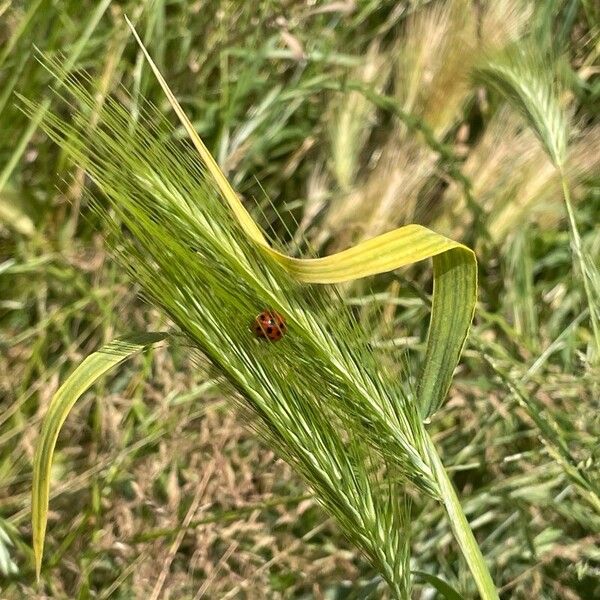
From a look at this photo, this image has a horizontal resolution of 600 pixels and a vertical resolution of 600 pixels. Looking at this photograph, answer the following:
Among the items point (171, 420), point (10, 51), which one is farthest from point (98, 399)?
point (10, 51)

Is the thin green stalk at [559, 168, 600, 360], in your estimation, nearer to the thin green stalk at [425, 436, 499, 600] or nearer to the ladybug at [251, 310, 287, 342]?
the thin green stalk at [425, 436, 499, 600]

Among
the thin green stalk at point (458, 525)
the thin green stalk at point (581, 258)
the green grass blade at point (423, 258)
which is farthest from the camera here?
the thin green stalk at point (581, 258)

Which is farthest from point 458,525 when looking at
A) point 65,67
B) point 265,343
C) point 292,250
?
point 65,67

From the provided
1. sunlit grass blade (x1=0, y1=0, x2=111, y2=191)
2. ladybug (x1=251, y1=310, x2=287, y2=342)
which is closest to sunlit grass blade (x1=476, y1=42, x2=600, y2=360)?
ladybug (x1=251, y1=310, x2=287, y2=342)

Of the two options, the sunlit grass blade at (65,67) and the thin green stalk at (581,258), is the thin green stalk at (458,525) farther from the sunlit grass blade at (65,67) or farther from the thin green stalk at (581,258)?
the sunlit grass blade at (65,67)

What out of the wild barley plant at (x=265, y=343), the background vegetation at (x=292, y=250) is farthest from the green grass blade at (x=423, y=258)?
the background vegetation at (x=292, y=250)

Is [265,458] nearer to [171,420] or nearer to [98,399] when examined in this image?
[171,420]

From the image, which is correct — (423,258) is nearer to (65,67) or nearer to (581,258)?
(581,258)

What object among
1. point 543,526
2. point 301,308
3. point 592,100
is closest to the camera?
point 301,308
